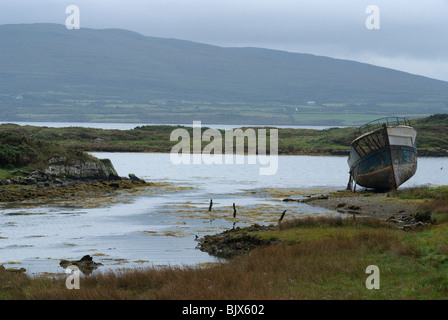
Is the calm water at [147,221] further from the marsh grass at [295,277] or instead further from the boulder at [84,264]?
the marsh grass at [295,277]

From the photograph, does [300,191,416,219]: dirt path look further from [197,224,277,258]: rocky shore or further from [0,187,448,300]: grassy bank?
[0,187,448,300]: grassy bank

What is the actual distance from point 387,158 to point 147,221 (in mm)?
28084

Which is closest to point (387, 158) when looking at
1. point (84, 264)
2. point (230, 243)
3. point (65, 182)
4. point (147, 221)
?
point (147, 221)

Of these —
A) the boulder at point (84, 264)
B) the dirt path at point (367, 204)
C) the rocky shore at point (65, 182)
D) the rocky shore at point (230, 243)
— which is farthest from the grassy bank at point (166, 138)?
the boulder at point (84, 264)

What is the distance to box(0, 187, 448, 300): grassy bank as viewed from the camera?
1891 centimetres

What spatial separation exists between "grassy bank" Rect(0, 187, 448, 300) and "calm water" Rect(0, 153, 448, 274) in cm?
567

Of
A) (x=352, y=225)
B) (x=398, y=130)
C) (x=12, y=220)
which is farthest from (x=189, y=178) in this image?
(x=352, y=225)

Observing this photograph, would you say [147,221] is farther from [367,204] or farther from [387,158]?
[387,158]

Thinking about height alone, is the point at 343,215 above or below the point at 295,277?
below

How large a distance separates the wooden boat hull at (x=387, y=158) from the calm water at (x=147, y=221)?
5822mm

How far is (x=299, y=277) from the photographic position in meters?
21.4

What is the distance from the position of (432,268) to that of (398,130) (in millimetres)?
43066

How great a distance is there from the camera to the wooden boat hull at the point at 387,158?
2437 inches
